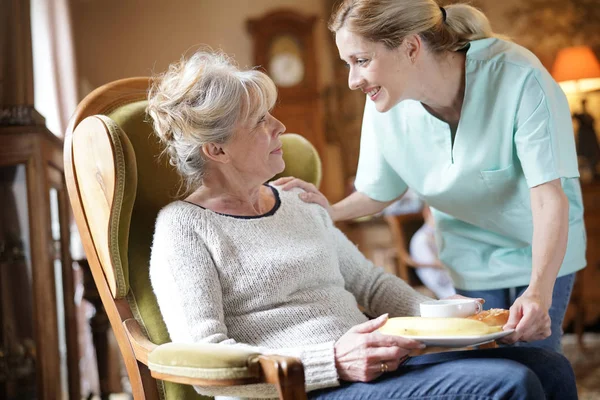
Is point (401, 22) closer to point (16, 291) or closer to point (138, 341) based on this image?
point (138, 341)

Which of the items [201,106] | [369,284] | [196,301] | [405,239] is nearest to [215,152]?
[201,106]

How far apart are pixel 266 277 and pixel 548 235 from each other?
0.55 m

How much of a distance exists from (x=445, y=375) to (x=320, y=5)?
16.7ft

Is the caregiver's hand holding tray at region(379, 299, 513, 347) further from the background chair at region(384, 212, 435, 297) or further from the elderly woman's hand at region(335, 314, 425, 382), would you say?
the background chair at region(384, 212, 435, 297)

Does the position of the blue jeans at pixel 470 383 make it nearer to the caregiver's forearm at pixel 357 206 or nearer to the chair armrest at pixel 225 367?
the chair armrest at pixel 225 367

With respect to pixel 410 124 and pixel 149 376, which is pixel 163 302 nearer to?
pixel 149 376


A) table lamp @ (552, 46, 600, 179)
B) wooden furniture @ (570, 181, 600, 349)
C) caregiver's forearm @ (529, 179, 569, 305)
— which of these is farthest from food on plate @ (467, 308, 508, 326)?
table lamp @ (552, 46, 600, 179)

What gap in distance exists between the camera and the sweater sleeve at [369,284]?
5.26 ft

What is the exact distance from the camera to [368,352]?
1198mm

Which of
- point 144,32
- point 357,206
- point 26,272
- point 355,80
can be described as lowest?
point 26,272

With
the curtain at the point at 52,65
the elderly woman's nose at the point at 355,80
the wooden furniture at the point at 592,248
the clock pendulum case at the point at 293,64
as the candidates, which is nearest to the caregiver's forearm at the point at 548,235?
the elderly woman's nose at the point at 355,80

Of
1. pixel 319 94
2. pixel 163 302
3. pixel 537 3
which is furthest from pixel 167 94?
pixel 537 3

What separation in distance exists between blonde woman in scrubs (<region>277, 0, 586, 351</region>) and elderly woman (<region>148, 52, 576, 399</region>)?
0.53 ft

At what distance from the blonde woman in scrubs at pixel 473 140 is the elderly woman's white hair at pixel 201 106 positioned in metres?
0.24
